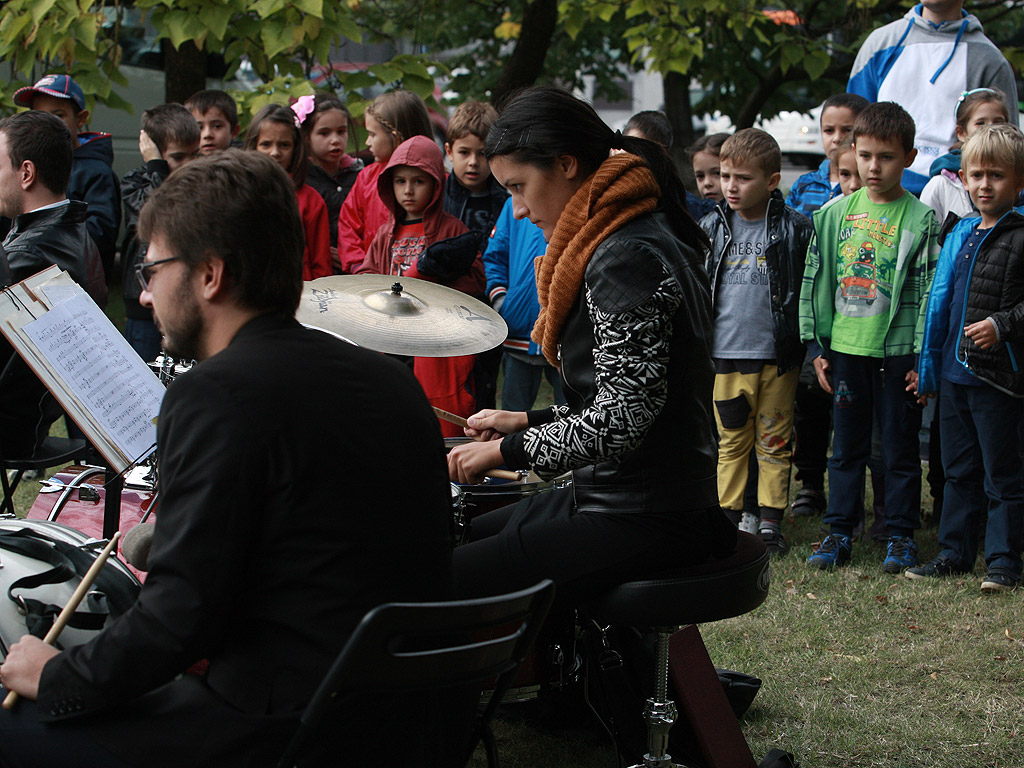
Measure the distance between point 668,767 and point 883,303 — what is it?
2.61 meters

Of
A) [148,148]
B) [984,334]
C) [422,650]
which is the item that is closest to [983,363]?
[984,334]

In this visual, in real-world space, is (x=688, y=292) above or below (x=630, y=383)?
above

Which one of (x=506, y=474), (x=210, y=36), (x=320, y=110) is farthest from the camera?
(x=210, y=36)

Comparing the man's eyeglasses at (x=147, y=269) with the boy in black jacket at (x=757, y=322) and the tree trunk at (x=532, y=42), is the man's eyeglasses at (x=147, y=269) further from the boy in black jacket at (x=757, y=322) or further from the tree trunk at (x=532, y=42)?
the tree trunk at (x=532, y=42)

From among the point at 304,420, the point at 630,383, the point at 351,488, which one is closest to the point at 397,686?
the point at 351,488

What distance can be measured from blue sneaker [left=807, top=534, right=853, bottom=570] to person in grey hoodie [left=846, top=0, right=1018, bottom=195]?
2081 mm

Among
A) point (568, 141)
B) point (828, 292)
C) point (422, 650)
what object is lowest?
point (422, 650)

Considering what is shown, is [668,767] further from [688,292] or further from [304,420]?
[304,420]

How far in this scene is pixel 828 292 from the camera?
4.61m

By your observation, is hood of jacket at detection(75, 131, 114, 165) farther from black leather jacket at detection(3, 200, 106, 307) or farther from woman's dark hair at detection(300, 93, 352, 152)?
black leather jacket at detection(3, 200, 106, 307)

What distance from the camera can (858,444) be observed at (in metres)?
4.62

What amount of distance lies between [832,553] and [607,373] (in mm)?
2553

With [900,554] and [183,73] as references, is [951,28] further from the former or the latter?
[183,73]

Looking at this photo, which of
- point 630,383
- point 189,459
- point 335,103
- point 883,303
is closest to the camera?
point 189,459
